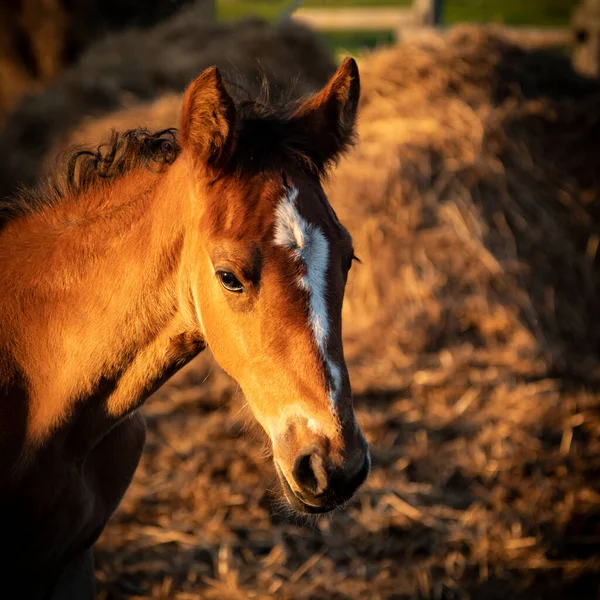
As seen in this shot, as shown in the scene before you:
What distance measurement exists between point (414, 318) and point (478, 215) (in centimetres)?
106

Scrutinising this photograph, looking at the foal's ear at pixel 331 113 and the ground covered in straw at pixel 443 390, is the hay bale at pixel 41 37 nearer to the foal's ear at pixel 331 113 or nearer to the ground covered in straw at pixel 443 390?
the ground covered in straw at pixel 443 390

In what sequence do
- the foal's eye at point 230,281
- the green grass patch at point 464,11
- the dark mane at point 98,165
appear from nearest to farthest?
1. the foal's eye at point 230,281
2. the dark mane at point 98,165
3. the green grass patch at point 464,11

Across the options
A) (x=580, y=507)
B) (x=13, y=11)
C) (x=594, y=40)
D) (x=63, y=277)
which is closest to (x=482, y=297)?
(x=580, y=507)

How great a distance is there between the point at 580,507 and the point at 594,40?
5.78m

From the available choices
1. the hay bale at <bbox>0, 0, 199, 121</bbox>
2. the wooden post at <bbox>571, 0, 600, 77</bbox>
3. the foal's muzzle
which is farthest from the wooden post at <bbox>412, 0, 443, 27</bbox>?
the foal's muzzle

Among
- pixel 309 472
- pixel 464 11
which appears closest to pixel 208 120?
pixel 309 472

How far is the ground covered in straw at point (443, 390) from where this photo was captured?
4062 millimetres

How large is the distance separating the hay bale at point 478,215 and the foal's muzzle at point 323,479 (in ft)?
12.8

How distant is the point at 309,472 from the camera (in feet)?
6.97

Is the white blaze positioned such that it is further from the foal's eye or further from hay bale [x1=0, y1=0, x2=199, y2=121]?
hay bale [x1=0, y1=0, x2=199, y2=121]

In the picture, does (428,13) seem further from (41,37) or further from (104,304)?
(104,304)

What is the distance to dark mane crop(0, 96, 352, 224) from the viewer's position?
2.36m

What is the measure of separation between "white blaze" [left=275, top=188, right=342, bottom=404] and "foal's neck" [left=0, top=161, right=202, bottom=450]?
36 cm

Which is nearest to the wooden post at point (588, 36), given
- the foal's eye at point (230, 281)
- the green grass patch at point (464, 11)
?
the green grass patch at point (464, 11)
